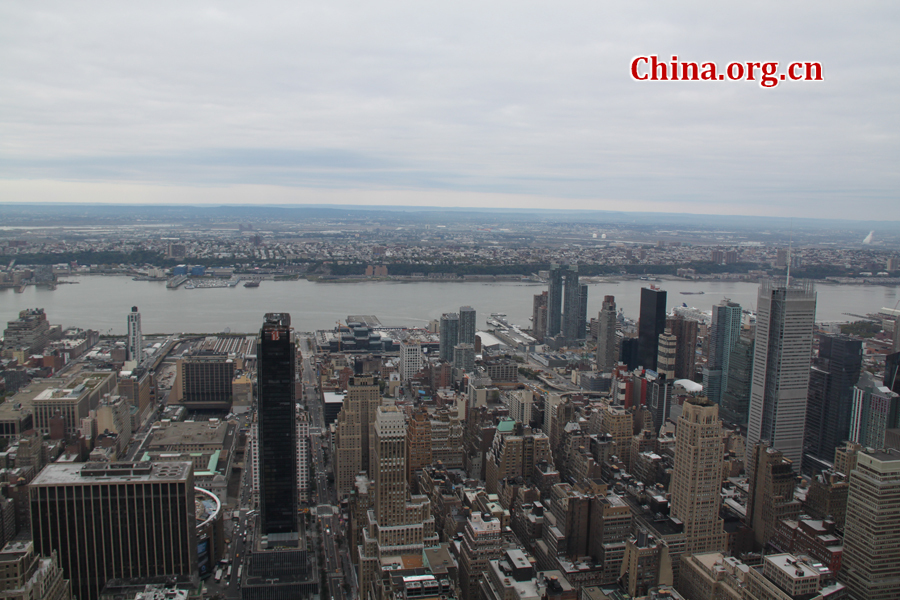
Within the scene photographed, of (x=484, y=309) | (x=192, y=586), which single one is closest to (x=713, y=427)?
(x=192, y=586)

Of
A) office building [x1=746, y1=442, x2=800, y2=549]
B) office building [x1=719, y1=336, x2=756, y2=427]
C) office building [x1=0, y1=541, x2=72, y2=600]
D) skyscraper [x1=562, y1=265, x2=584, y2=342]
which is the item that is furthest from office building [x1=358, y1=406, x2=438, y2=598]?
skyscraper [x1=562, y1=265, x2=584, y2=342]

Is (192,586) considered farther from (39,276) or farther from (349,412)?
(39,276)

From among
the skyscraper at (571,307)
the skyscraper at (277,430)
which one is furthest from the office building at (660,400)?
the skyscraper at (571,307)

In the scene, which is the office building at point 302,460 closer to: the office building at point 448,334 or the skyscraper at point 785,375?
the skyscraper at point 785,375

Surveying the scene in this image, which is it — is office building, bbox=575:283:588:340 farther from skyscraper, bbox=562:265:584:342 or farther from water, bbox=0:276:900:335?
water, bbox=0:276:900:335

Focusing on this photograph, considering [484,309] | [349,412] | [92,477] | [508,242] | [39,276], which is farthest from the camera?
[508,242]

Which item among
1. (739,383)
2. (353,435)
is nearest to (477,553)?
(353,435)
